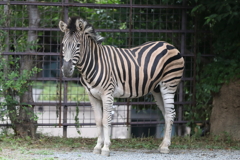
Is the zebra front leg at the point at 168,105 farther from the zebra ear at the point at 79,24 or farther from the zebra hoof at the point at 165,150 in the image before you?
the zebra ear at the point at 79,24

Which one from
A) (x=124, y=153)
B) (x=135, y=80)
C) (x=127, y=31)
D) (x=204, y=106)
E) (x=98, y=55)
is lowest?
(x=124, y=153)

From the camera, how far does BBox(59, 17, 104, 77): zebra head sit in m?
6.39

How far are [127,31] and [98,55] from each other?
5.86ft

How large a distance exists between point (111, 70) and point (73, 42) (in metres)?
0.95

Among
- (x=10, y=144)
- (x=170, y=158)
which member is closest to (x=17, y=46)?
(x=10, y=144)

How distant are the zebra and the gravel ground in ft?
0.73

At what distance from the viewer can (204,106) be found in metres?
8.77

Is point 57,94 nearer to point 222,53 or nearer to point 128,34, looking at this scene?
point 128,34

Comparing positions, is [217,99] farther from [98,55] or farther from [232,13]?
[98,55]

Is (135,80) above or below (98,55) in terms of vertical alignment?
below

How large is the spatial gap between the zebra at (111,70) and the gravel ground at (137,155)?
0.22 metres

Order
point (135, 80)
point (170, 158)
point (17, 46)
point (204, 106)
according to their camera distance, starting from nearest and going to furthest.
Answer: point (170, 158) < point (135, 80) < point (17, 46) < point (204, 106)

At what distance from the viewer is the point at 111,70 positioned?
7.02m

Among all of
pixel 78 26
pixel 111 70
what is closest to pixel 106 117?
pixel 111 70
